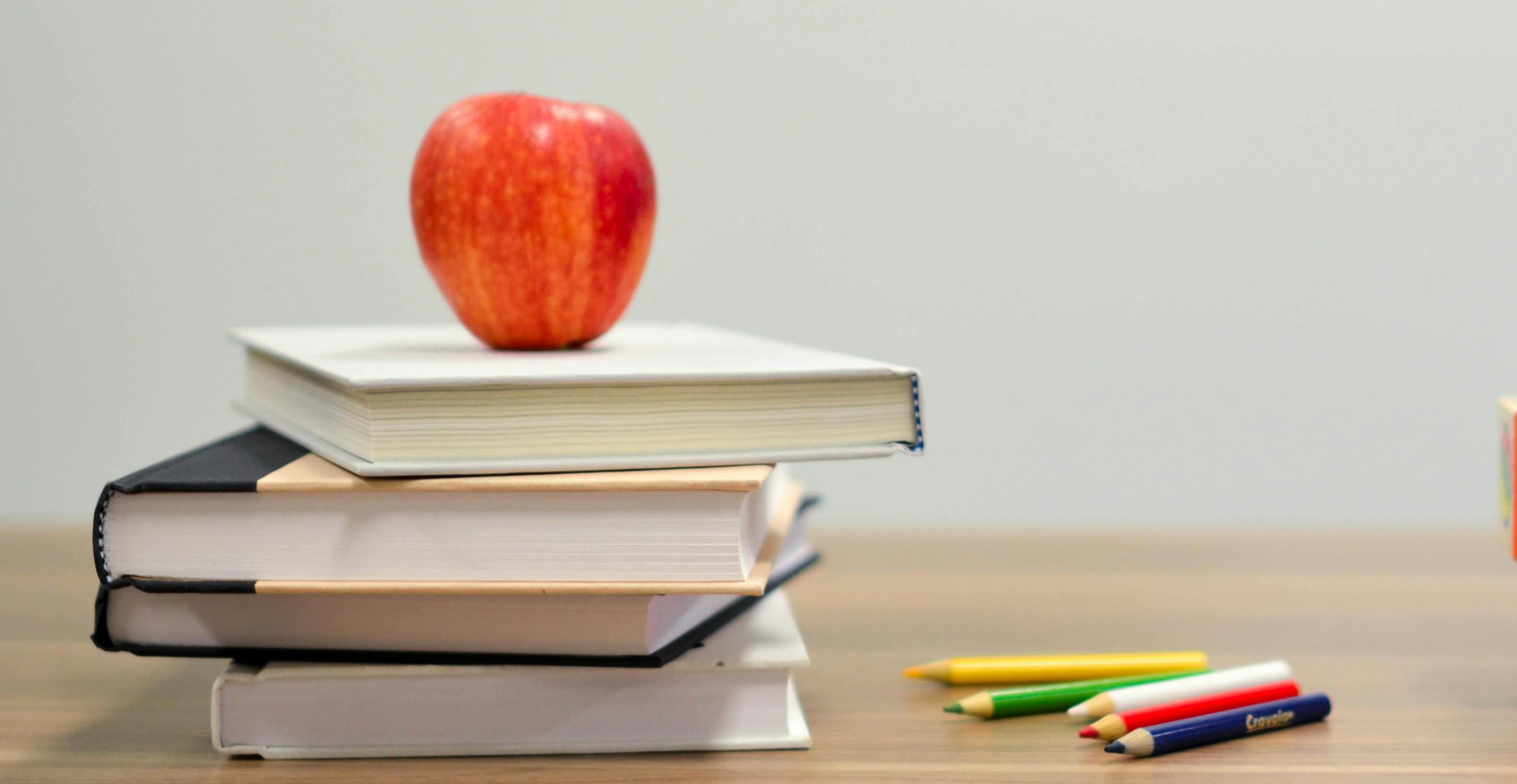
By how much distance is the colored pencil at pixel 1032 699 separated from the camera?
60cm

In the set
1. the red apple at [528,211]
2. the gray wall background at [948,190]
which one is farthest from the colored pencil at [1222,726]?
the gray wall background at [948,190]

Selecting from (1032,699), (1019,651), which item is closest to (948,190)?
(1019,651)

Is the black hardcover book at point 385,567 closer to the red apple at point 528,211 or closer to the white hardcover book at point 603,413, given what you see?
the white hardcover book at point 603,413

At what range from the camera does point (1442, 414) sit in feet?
4.62

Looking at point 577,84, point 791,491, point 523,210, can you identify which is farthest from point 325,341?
point 577,84

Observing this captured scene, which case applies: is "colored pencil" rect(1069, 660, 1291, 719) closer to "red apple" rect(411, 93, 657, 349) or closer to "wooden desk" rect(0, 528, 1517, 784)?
"wooden desk" rect(0, 528, 1517, 784)

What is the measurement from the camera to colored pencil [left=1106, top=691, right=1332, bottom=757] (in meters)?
0.54

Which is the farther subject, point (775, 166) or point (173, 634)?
point (775, 166)

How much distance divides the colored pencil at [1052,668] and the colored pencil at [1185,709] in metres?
0.05

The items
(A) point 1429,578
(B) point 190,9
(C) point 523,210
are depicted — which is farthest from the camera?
(B) point 190,9

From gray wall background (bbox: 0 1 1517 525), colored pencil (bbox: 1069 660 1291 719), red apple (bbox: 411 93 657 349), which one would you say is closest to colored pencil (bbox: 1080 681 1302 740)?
colored pencil (bbox: 1069 660 1291 719)

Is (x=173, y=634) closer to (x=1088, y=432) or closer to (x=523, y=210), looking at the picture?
(x=523, y=210)

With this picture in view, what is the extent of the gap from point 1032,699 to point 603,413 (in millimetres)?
240

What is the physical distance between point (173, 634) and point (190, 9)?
100 centimetres
